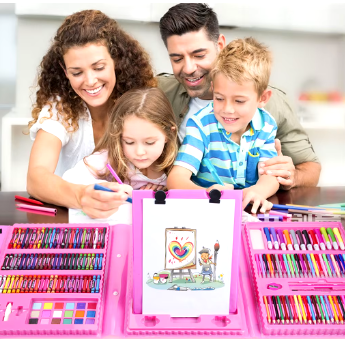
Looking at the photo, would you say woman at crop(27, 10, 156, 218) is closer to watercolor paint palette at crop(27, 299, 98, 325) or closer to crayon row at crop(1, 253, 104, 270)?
crayon row at crop(1, 253, 104, 270)

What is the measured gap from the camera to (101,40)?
43.1 inches

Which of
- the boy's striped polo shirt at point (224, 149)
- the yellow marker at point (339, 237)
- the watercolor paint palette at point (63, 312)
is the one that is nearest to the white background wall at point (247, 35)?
the boy's striped polo shirt at point (224, 149)

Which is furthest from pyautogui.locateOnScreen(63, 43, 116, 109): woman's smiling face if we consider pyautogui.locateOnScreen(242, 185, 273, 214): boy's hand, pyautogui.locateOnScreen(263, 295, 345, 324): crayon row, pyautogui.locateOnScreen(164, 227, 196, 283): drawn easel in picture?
pyautogui.locateOnScreen(263, 295, 345, 324): crayon row

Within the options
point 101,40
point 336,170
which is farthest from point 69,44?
point 336,170

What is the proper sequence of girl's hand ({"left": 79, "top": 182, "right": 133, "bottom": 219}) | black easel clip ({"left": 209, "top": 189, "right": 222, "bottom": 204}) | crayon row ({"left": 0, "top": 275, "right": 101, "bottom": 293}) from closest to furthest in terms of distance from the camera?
black easel clip ({"left": 209, "top": 189, "right": 222, "bottom": 204})
crayon row ({"left": 0, "top": 275, "right": 101, "bottom": 293})
girl's hand ({"left": 79, "top": 182, "right": 133, "bottom": 219})

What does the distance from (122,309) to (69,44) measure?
0.61 m

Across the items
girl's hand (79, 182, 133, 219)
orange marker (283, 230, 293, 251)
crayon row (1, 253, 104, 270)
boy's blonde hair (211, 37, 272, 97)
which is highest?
boy's blonde hair (211, 37, 272, 97)

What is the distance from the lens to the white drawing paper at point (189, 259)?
740 mm

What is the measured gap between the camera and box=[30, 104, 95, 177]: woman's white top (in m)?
1.15

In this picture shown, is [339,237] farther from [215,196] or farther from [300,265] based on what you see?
[215,196]

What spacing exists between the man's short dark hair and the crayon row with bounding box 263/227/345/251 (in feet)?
1.55

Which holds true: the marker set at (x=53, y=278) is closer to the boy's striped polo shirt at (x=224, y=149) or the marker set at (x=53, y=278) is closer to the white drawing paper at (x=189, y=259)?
the white drawing paper at (x=189, y=259)

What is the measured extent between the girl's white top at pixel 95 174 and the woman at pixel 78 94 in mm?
30

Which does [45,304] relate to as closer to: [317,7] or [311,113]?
[311,113]
